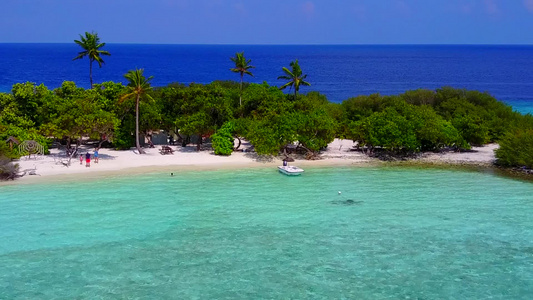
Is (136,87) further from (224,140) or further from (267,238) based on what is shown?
(267,238)

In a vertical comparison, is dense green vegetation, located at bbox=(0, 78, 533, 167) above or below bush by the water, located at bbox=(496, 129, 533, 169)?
above

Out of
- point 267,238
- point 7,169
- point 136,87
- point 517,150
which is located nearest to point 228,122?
point 136,87

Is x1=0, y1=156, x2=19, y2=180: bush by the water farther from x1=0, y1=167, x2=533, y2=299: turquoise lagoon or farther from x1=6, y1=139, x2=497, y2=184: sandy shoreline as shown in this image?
x1=0, y1=167, x2=533, y2=299: turquoise lagoon

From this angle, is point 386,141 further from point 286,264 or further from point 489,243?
point 286,264

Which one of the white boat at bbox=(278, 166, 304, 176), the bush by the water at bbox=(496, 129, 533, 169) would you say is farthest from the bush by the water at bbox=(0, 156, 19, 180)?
the bush by the water at bbox=(496, 129, 533, 169)

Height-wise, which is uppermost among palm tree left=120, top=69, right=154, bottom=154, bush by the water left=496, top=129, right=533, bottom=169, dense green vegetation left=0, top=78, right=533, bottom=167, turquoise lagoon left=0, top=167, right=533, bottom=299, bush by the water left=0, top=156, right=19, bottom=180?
palm tree left=120, top=69, right=154, bottom=154

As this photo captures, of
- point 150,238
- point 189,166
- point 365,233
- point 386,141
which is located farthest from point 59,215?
point 386,141

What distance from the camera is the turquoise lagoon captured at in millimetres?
24391

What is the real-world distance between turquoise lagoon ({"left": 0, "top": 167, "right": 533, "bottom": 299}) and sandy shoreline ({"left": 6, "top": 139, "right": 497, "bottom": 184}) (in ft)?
8.07

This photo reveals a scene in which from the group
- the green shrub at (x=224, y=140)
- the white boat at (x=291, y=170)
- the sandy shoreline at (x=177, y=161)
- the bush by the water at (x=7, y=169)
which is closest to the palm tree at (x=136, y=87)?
the sandy shoreline at (x=177, y=161)

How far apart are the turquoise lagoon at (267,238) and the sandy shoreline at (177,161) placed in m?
2.46

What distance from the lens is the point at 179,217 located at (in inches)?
1335

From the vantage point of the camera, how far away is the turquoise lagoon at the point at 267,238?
24.4 metres

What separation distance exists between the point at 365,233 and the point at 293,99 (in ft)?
102
